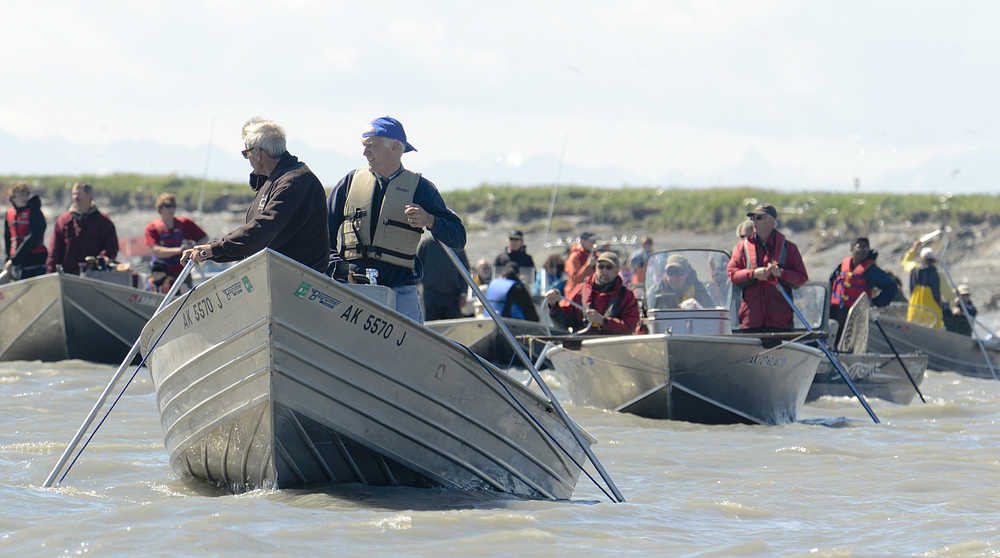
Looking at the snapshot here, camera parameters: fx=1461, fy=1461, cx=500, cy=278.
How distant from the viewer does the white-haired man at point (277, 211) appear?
686cm

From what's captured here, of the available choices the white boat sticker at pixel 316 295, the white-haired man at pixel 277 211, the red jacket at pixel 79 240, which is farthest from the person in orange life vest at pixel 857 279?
the white boat sticker at pixel 316 295

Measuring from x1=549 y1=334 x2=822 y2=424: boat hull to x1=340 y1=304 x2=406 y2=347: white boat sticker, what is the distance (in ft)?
14.7

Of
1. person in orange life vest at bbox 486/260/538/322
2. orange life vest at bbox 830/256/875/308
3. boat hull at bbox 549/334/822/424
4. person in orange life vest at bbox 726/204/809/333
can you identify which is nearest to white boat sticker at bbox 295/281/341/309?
boat hull at bbox 549/334/822/424

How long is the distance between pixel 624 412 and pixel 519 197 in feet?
102

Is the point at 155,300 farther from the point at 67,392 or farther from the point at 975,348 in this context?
the point at 975,348

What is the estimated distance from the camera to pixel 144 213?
39688mm

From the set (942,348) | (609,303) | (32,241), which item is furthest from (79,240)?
(942,348)

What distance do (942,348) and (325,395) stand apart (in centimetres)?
1369

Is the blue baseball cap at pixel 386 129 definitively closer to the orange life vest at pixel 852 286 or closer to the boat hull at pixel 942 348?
the orange life vest at pixel 852 286

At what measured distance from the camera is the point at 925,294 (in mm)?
19562

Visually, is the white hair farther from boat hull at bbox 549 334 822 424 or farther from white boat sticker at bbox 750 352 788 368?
white boat sticker at bbox 750 352 788 368

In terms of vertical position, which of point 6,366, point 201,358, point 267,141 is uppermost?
point 267,141

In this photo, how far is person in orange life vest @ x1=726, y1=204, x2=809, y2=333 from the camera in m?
11.8

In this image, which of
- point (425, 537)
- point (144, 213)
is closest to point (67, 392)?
point (425, 537)
